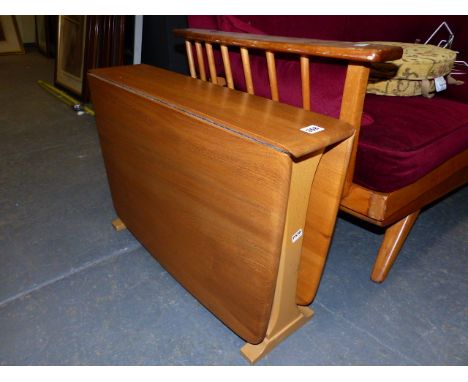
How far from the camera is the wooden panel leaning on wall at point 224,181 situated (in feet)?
2.29

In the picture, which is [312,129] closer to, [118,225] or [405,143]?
[405,143]

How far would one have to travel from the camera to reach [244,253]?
0.80 m

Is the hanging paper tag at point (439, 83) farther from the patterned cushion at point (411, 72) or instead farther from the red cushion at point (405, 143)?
the red cushion at point (405, 143)

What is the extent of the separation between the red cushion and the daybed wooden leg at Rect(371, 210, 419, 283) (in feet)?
0.73

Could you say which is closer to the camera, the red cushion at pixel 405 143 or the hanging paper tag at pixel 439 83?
the red cushion at pixel 405 143

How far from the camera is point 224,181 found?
2.53 ft

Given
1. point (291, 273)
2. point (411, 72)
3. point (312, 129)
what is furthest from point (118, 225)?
point (411, 72)

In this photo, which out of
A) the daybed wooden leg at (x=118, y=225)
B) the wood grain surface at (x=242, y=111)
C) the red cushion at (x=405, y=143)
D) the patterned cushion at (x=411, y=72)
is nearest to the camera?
the wood grain surface at (x=242, y=111)

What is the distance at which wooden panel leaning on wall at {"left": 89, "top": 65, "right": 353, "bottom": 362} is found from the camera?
0.70 meters

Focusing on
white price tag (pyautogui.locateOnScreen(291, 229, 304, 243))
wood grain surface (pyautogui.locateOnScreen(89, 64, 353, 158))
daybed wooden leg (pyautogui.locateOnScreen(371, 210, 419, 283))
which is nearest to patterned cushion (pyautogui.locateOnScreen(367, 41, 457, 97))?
daybed wooden leg (pyautogui.locateOnScreen(371, 210, 419, 283))

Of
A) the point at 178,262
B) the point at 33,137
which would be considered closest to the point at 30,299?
the point at 178,262

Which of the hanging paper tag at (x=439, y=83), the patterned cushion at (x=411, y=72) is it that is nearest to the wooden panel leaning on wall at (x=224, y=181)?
the patterned cushion at (x=411, y=72)

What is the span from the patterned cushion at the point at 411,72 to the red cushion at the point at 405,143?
0.10m

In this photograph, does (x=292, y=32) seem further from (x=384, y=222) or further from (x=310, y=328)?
(x=310, y=328)
